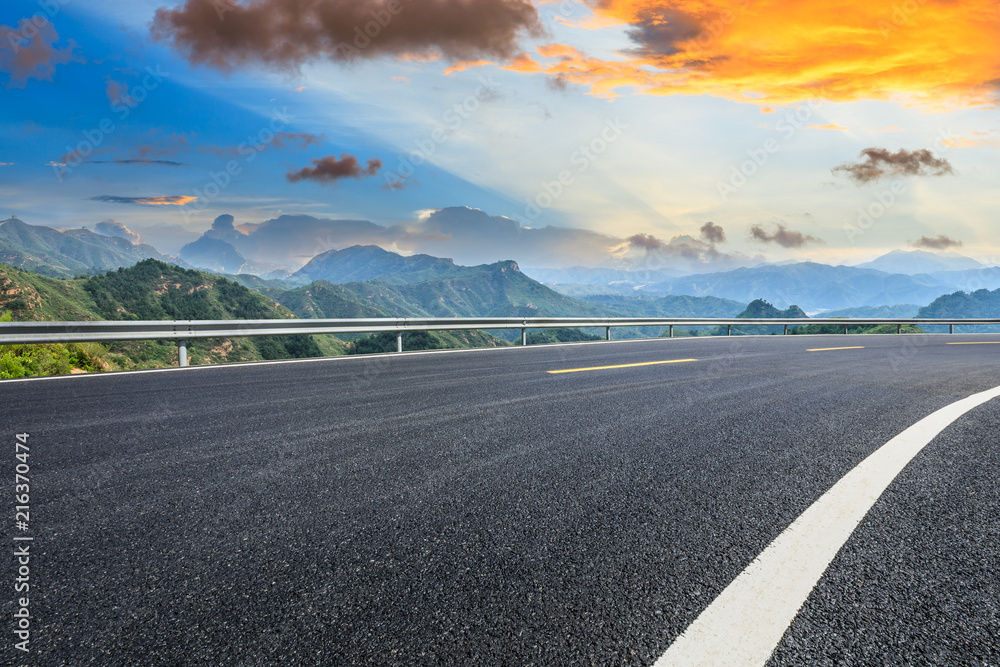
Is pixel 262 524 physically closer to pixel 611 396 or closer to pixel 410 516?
pixel 410 516

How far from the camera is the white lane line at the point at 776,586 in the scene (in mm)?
1667

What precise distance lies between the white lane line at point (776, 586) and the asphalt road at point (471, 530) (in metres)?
0.05

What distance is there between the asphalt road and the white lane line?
0.18 feet

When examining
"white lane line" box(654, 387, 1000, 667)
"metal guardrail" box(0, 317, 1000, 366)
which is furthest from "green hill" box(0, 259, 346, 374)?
"white lane line" box(654, 387, 1000, 667)

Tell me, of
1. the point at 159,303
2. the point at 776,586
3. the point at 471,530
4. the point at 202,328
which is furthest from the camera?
the point at 159,303

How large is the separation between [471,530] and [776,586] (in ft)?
4.50

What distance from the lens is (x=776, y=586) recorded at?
6.75ft

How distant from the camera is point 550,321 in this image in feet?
53.8

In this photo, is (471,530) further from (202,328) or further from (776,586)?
(202,328)

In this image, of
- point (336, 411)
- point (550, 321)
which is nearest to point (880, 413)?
point (336, 411)

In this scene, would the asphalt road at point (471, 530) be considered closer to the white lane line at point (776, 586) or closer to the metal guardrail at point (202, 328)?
the white lane line at point (776, 586)

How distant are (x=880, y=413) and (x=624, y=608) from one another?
5.19 metres

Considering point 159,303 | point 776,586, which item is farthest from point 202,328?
point 159,303

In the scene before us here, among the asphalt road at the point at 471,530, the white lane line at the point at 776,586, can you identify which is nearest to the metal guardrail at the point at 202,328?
the asphalt road at the point at 471,530
